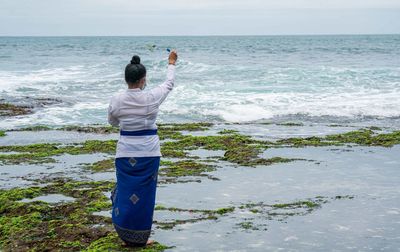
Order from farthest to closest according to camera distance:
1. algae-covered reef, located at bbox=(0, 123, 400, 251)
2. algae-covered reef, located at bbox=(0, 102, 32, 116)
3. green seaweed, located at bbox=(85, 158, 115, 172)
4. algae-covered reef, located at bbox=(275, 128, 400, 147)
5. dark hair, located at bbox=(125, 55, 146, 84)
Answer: algae-covered reef, located at bbox=(0, 102, 32, 116), algae-covered reef, located at bbox=(275, 128, 400, 147), green seaweed, located at bbox=(85, 158, 115, 172), algae-covered reef, located at bbox=(0, 123, 400, 251), dark hair, located at bbox=(125, 55, 146, 84)

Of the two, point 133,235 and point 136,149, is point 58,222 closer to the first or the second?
point 133,235

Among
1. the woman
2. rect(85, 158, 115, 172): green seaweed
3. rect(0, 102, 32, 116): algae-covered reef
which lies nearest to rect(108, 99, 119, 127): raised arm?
the woman

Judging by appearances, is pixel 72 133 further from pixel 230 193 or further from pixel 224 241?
pixel 224 241

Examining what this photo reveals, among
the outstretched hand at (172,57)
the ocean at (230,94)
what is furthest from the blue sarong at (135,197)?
the ocean at (230,94)

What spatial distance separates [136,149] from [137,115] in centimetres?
36

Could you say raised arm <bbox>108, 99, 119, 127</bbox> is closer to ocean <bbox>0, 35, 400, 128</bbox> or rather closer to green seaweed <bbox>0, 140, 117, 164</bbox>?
green seaweed <bbox>0, 140, 117, 164</bbox>

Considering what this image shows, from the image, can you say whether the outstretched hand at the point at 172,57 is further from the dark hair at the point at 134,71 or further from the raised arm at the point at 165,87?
the dark hair at the point at 134,71

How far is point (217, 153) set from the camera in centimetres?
1354

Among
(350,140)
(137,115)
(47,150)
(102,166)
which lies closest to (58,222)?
(137,115)

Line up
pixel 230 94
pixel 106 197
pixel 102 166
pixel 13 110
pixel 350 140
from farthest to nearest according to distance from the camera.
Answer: pixel 230 94, pixel 13 110, pixel 350 140, pixel 102 166, pixel 106 197

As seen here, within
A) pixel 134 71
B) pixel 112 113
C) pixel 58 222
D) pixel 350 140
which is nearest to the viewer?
pixel 134 71

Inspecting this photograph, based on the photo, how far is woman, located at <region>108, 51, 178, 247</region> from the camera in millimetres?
6704

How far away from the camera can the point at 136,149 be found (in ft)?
22.2

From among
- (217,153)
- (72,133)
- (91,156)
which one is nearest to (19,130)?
(72,133)
